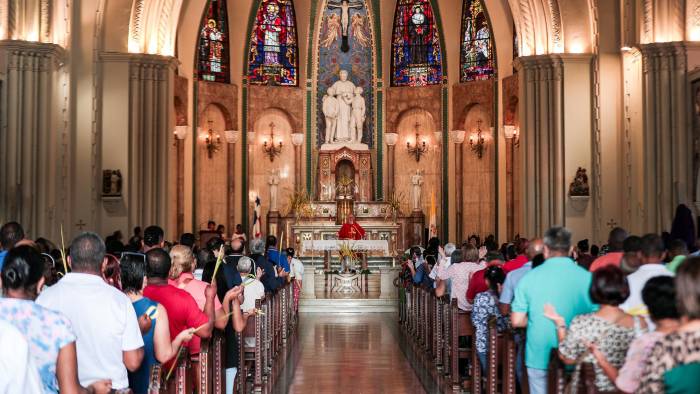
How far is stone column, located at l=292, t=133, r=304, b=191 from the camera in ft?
98.8

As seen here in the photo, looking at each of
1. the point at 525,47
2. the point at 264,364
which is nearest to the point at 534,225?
the point at 525,47

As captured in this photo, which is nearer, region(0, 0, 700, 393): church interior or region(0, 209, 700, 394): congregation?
region(0, 209, 700, 394): congregation

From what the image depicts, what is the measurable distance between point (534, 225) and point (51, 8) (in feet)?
35.7

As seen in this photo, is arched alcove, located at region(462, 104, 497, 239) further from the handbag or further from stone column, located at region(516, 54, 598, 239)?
the handbag

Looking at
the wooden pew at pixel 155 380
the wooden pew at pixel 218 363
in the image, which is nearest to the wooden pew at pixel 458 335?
the wooden pew at pixel 218 363

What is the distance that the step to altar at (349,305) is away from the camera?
2064cm

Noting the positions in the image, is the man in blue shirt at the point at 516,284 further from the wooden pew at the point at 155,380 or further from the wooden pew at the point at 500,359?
the wooden pew at the point at 155,380

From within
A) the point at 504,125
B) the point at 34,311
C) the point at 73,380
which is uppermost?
the point at 504,125

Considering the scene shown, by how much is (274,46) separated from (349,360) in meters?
18.9

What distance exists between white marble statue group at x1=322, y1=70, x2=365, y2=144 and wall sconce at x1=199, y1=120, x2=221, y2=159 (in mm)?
3468

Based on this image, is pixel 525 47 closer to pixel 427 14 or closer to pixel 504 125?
pixel 504 125

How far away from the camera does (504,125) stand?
2686 centimetres

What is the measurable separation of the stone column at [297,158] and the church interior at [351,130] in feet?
0.24

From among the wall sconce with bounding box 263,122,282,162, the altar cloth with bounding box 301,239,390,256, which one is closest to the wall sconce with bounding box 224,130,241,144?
the wall sconce with bounding box 263,122,282,162
